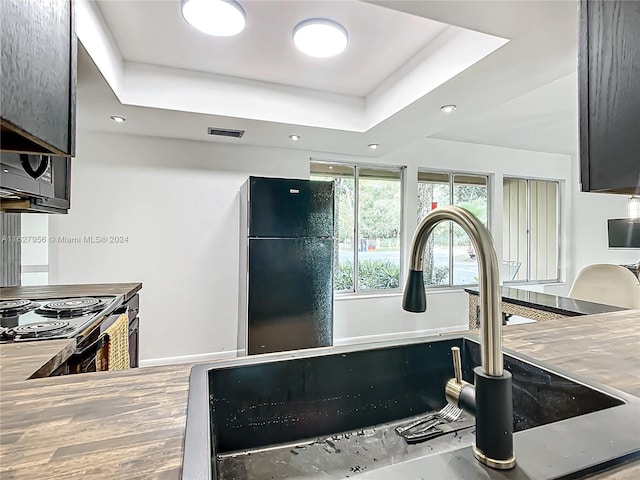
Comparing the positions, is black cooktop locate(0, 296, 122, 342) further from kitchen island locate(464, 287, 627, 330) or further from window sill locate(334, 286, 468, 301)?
window sill locate(334, 286, 468, 301)

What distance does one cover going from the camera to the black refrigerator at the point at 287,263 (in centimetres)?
299

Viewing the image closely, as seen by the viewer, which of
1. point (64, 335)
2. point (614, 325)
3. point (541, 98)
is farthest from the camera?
point (541, 98)

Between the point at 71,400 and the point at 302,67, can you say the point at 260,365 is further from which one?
the point at 302,67

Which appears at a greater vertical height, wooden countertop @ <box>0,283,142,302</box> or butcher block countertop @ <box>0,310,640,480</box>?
wooden countertop @ <box>0,283,142,302</box>

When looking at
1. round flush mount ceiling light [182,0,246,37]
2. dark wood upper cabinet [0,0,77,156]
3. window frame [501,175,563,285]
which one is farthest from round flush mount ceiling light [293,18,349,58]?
window frame [501,175,563,285]

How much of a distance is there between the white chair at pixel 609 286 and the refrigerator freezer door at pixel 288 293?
2.12 meters

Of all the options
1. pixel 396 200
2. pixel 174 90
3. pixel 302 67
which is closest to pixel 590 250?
pixel 396 200

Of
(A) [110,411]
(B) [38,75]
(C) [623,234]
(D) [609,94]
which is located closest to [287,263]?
(A) [110,411]

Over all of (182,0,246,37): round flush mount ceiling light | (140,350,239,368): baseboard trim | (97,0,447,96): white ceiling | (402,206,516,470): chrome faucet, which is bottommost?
(140,350,239,368): baseboard trim

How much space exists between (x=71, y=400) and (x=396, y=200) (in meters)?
4.01

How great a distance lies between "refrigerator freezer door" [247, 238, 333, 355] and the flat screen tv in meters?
4.22

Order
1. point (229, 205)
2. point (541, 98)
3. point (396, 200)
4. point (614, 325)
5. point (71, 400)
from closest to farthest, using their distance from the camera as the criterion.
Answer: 1. point (71, 400)
2. point (614, 325)
3. point (541, 98)
4. point (229, 205)
5. point (396, 200)

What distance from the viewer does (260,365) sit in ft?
3.27

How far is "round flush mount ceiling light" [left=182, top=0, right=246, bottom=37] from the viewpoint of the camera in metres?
1.68
